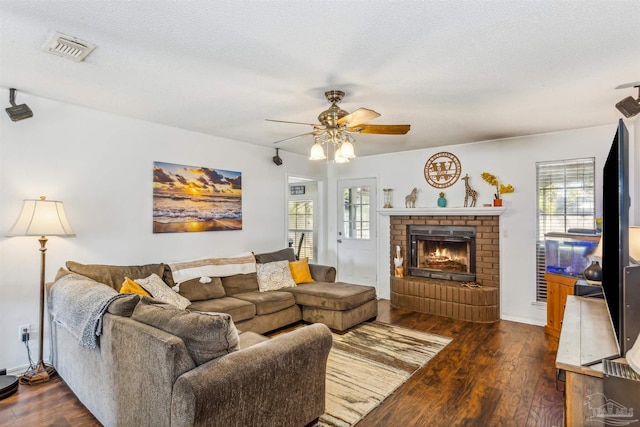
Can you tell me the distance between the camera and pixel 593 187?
400 cm

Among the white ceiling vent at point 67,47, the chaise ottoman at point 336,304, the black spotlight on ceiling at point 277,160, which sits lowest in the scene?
the chaise ottoman at point 336,304

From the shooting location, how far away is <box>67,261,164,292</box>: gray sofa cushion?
3068mm

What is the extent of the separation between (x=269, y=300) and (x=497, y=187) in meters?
3.29

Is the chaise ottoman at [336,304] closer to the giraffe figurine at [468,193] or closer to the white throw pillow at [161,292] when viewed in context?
the white throw pillow at [161,292]

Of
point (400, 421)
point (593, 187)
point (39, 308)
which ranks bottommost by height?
point (400, 421)

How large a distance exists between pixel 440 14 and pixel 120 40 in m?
1.82

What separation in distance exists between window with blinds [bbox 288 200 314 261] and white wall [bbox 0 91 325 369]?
10.6 ft

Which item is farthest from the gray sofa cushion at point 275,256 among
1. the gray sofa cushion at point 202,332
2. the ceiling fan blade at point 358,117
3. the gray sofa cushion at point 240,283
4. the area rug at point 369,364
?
the gray sofa cushion at point 202,332

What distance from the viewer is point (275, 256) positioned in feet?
15.7

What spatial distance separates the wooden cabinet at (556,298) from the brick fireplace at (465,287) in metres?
0.61

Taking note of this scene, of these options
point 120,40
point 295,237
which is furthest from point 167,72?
point 295,237

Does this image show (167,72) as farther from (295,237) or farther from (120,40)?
(295,237)

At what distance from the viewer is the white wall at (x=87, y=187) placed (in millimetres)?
2947

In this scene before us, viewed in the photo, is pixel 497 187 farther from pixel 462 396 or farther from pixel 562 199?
pixel 462 396
